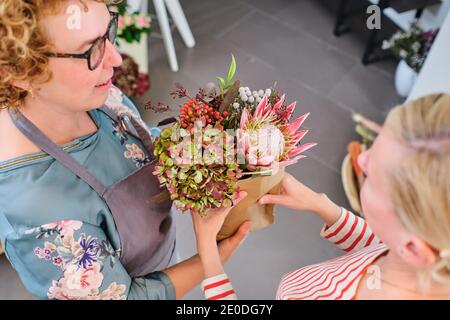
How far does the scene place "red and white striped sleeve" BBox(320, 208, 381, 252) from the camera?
3.65 ft

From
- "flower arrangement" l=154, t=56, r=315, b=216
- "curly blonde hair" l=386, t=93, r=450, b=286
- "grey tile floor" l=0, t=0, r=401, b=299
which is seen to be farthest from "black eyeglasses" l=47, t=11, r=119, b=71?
"grey tile floor" l=0, t=0, r=401, b=299

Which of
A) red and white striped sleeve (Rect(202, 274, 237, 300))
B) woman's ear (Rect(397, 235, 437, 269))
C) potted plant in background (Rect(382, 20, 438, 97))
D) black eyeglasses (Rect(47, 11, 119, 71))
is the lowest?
potted plant in background (Rect(382, 20, 438, 97))

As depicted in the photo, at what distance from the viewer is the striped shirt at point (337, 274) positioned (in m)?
0.91

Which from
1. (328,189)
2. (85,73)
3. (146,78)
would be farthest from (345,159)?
(85,73)

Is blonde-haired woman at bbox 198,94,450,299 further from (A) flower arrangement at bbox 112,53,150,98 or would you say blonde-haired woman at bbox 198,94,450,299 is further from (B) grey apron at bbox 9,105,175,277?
(A) flower arrangement at bbox 112,53,150,98

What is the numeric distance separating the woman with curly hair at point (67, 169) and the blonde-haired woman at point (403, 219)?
252mm

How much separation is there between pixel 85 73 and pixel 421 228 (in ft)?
2.30

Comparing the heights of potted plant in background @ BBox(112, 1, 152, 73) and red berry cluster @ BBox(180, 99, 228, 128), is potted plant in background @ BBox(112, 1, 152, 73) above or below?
below

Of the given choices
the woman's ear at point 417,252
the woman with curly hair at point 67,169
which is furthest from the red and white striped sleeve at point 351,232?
the woman's ear at point 417,252

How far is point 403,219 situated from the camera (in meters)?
0.74

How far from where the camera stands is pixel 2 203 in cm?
98

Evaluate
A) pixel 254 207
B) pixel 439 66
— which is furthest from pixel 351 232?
pixel 439 66

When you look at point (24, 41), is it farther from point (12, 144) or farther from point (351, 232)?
point (351, 232)

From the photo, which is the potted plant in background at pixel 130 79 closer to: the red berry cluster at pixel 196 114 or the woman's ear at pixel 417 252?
the red berry cluster at pixel 196 114
